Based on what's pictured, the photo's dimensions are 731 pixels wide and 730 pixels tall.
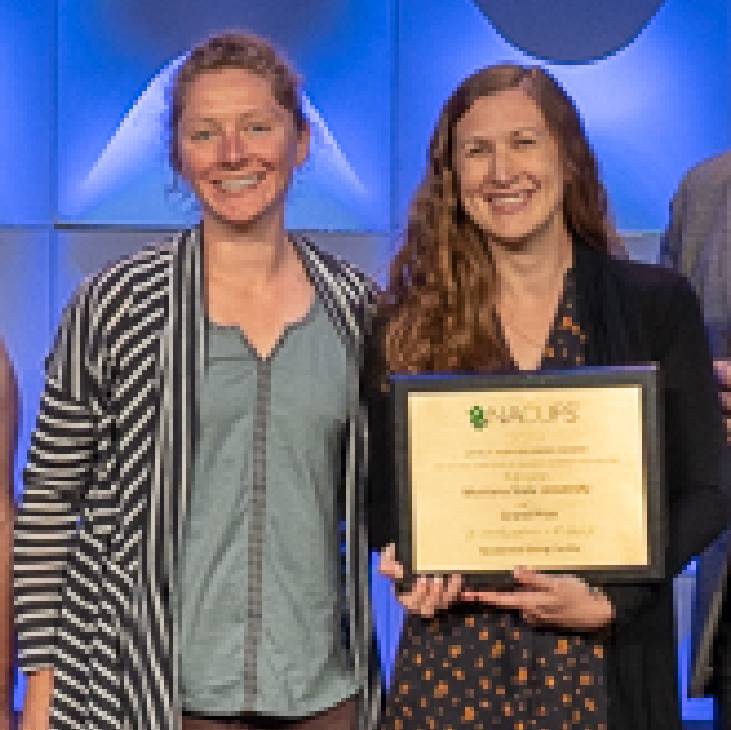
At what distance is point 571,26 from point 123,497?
1.78 m

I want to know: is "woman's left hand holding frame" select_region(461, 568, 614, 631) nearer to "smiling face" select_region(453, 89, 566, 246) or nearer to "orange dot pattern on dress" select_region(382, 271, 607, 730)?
"orange dot pattern on dress" select_region(382, 271, 607, 730)

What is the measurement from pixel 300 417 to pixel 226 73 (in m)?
0.50

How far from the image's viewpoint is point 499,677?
1.96 m

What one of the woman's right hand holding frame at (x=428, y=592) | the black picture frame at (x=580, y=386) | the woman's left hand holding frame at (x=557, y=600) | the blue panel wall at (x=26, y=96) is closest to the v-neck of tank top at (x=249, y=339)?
the black picture frame at (x=580, y=386)

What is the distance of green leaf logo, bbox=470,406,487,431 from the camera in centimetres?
194

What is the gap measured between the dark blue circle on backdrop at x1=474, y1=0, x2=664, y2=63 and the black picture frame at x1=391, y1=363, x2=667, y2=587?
1658 mm

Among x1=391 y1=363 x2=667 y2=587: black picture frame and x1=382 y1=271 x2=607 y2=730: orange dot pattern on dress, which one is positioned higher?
x1=391 y1=363 x2=667 y2=587: black picture frame

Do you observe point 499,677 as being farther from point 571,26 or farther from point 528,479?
point 571,26

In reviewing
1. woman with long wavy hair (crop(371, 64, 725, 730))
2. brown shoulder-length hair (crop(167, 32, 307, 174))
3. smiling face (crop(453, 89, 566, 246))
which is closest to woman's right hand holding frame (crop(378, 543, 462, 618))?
woman with long wavy hair (crop(371, 64, 725, 730))

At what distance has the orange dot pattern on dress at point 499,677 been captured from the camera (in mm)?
1947

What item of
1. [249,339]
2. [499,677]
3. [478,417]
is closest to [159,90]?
[249,339]

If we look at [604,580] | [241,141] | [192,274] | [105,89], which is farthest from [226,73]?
[105,89]

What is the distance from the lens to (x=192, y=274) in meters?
2.17

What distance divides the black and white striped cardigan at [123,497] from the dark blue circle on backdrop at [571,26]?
4.58ft
